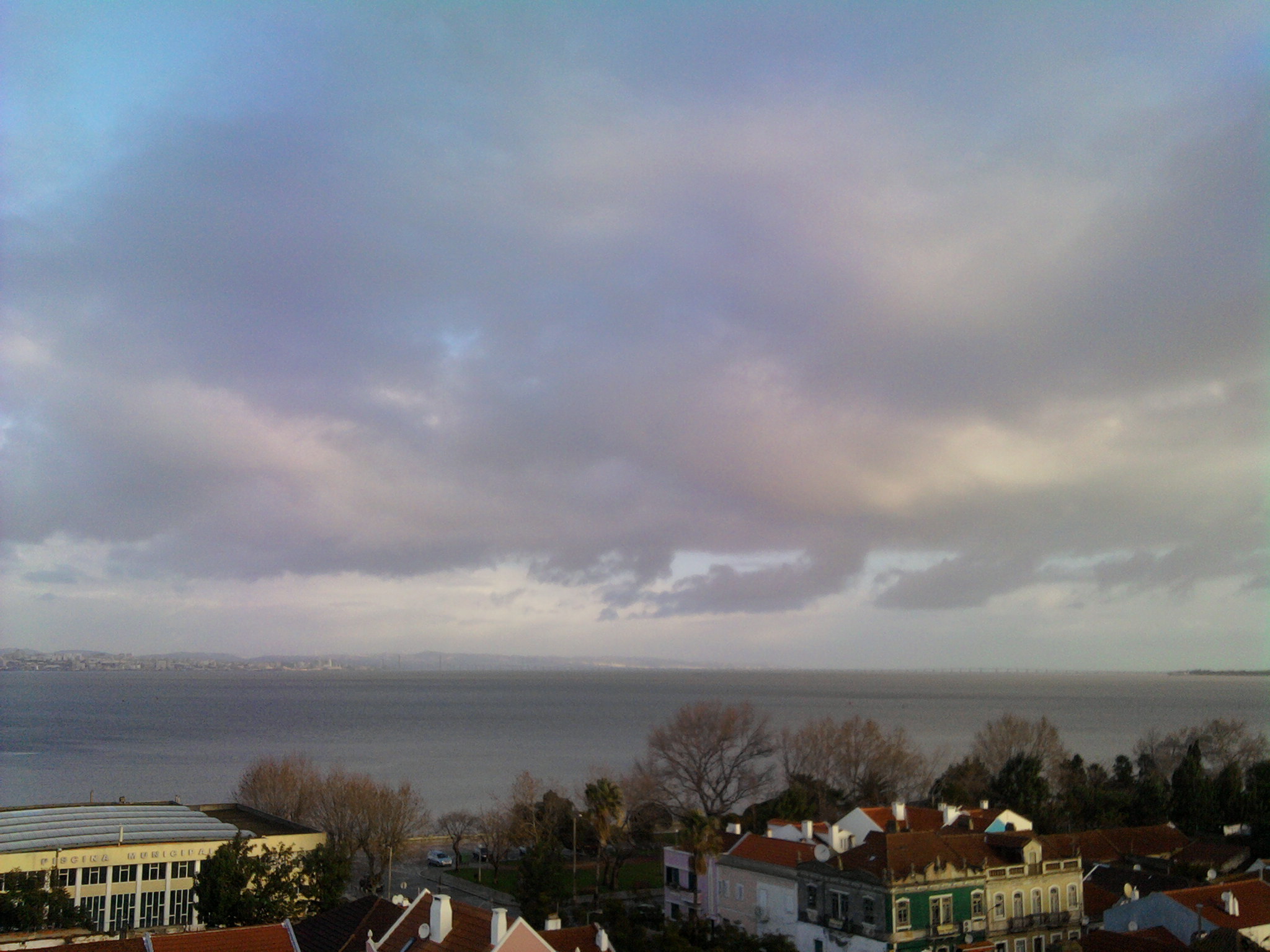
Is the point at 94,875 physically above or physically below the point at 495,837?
above

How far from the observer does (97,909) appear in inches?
1740

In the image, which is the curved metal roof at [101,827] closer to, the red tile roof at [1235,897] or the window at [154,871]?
the window at [154,871]

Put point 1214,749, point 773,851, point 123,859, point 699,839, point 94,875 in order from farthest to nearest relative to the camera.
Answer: point 1214,749 < point 773,851 < point 123,859 < point 94,875 < point 699,839

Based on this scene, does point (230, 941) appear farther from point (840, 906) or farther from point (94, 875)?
point (840, 906)

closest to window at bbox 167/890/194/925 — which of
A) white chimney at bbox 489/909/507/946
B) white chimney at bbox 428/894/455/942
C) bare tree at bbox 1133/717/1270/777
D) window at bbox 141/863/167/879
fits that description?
window at bbox 141/863/167/879

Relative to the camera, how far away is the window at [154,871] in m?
45.1

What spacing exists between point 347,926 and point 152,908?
51.0 feet

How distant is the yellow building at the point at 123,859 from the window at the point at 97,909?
0.04m

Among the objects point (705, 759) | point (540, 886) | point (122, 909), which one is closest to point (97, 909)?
point (122, 909)

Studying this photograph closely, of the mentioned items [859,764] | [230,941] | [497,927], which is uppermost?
[497,927]

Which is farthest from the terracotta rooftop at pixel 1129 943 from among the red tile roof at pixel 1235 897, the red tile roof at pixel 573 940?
the red tile roof at pixel 573 940

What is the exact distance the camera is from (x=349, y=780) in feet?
235

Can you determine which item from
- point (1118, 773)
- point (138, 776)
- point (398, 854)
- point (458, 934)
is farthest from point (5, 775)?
point (1118, 773)

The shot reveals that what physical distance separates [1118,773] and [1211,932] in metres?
57.9
